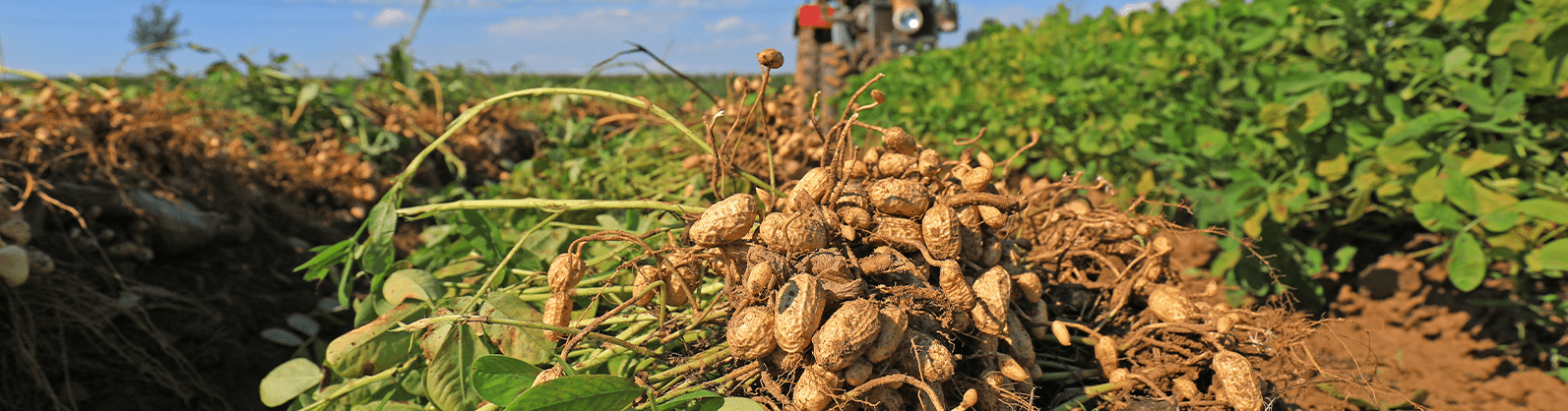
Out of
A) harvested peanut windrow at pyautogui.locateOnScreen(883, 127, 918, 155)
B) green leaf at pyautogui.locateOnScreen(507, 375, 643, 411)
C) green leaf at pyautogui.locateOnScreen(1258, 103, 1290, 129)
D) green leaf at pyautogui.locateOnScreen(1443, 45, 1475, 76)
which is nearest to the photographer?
green leaf at pyautogui.locateOnScreen(507, 375, 643, 411)

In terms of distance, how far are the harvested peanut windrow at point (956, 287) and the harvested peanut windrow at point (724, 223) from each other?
0.76 feet

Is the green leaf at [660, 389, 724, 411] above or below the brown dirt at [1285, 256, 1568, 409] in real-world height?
above

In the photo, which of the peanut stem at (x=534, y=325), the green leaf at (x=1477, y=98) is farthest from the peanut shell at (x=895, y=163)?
the green leaf at (x=1477, y=98)

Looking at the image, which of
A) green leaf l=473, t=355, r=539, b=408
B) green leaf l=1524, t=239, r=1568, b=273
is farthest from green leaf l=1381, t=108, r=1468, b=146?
green leaf l=473, t=355, r=539, b=408

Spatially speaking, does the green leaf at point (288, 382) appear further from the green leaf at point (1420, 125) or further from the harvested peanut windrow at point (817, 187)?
the green leaf at point (1420, 125)

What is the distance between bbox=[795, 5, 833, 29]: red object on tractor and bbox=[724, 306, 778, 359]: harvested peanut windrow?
5572 mm

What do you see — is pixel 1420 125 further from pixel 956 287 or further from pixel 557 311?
pixel 557 311

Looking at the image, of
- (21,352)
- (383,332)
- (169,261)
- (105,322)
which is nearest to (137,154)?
(169,261)

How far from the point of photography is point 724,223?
82 centimetres

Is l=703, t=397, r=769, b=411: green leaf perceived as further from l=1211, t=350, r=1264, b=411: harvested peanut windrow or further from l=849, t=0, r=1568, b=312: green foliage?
l=849, t=0, r=1568, b=312: green foliage

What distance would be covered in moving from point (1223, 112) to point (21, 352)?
3.93 metres

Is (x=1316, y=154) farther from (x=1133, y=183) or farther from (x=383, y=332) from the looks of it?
(x=383, y=332)

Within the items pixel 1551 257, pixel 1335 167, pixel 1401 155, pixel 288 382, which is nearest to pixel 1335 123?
pixel 1335 167

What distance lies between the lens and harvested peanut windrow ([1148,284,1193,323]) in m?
1.00
